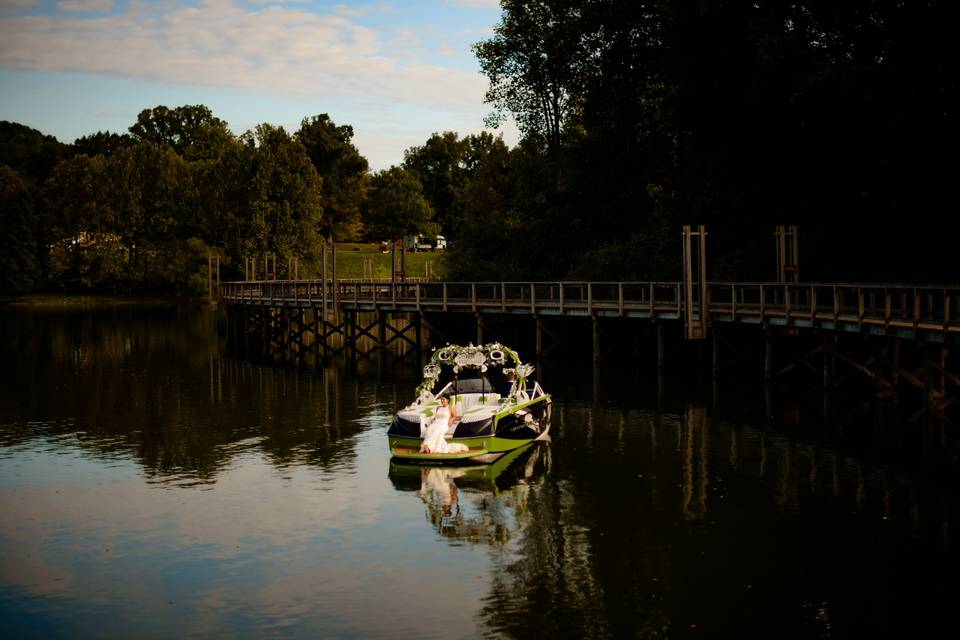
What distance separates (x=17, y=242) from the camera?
102750mm

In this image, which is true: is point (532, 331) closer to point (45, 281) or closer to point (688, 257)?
point (688, 257)

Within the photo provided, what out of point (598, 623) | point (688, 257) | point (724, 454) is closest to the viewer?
point (598, 623)

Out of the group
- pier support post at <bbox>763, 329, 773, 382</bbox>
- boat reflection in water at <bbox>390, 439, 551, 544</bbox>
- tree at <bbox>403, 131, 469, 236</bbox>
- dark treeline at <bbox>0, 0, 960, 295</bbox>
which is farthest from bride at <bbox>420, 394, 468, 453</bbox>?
tree at <bbox>403, 131, 469, 236</bbox>

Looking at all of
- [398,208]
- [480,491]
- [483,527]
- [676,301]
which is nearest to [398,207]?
[398,208]

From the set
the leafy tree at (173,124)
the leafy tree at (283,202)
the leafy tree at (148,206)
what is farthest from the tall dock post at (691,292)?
the leafy tree at (173,124)

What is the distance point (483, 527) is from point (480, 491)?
307cm

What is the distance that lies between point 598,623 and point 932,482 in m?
11.1

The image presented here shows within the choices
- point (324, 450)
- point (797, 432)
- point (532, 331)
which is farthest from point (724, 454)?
point (532, 331)

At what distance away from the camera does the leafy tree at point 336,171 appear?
126688 millimetres

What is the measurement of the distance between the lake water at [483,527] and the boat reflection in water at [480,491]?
0.08 m

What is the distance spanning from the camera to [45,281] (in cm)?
10819

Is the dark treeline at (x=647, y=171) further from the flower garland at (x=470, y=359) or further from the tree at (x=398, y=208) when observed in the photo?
the tree at (x=398, y=208)

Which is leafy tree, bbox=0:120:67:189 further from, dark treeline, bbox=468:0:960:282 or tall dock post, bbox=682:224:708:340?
tall dock post, bbox=682:224:708:340

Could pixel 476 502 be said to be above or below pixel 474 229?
below
